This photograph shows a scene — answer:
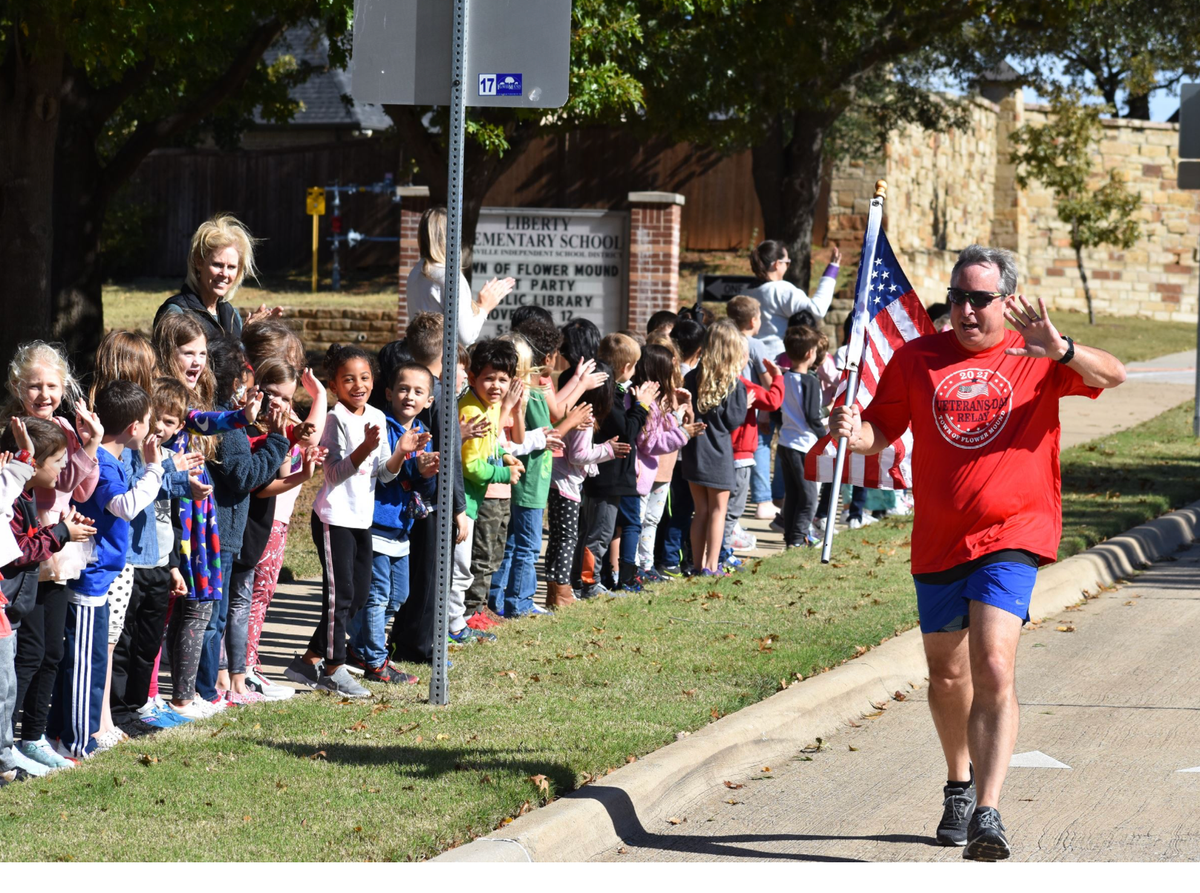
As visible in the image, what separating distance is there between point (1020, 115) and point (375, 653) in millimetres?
37276

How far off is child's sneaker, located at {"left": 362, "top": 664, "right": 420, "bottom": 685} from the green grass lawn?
0.18m

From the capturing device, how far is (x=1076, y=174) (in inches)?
1523

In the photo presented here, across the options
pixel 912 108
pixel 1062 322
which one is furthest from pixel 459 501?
pixel 1062 322

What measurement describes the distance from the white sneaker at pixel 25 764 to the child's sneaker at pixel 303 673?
171cm

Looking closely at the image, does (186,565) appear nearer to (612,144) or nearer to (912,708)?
(912,708)

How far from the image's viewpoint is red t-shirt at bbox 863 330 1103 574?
512 centimetres

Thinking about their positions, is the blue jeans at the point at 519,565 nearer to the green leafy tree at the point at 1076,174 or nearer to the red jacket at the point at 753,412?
the red jacket at the point at 753,412

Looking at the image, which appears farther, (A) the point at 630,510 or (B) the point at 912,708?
(A) the point at 630,510

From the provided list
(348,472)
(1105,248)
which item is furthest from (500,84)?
(1105,248)

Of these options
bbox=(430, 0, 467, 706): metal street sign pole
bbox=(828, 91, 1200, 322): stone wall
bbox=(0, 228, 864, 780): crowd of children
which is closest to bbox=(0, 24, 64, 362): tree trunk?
bbox=(0, 228, 864, 780): crowd of children

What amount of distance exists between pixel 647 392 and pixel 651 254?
23.5 ft

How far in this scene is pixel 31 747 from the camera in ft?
18.8

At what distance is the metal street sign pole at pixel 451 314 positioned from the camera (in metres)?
6.31

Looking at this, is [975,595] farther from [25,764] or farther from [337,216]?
[337,216]
